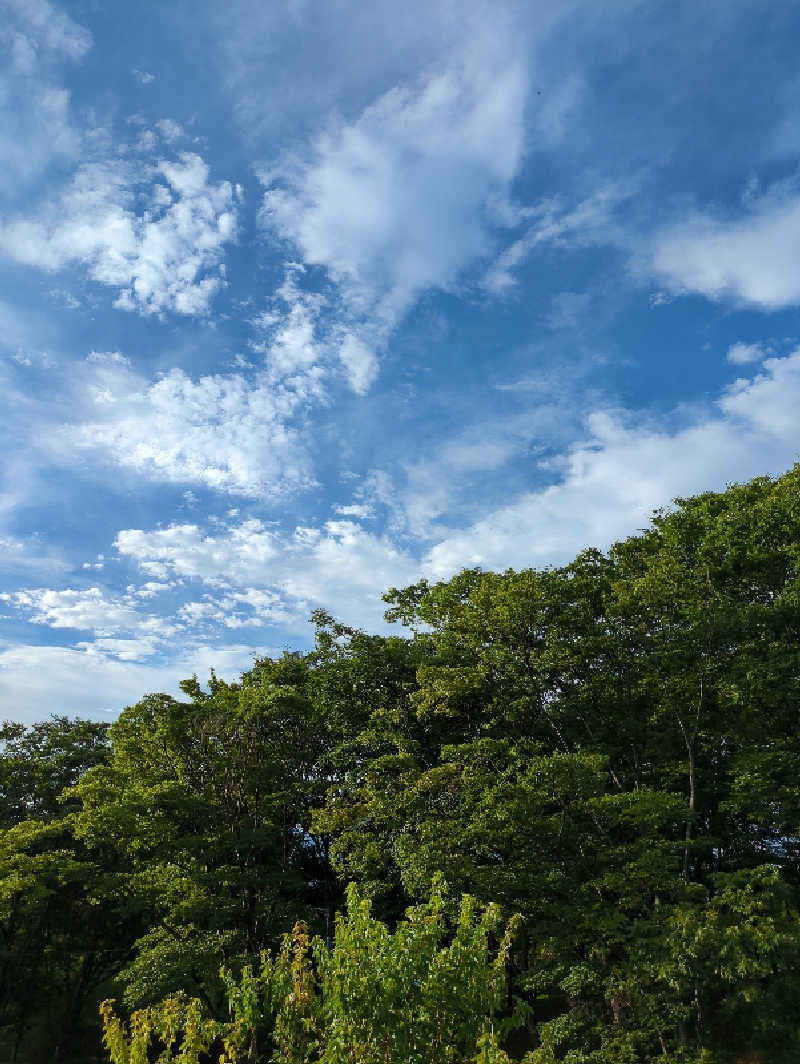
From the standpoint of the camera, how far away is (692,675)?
2077 cm

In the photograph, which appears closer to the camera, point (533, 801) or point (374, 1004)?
point (374, 1004)

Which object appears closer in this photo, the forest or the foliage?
the foliage

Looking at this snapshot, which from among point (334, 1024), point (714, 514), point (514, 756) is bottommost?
point (334, 1024)

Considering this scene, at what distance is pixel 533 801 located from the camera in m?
17.7

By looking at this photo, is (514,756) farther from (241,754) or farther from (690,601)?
(241,754)

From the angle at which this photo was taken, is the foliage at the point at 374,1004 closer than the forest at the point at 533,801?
Yes

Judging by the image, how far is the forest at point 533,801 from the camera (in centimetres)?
1659

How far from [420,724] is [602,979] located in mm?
9737

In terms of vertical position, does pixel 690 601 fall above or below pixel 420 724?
above

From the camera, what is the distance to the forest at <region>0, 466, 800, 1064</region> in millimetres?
16594

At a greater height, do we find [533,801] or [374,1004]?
[533,801]

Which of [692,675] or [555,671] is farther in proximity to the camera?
[555,671]

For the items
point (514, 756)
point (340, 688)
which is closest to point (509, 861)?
point (514, 756)

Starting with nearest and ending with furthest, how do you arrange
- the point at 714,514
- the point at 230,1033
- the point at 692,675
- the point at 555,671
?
the point at 230,1033, the point at 692,675, the point at 555,671, the point at 714,514
